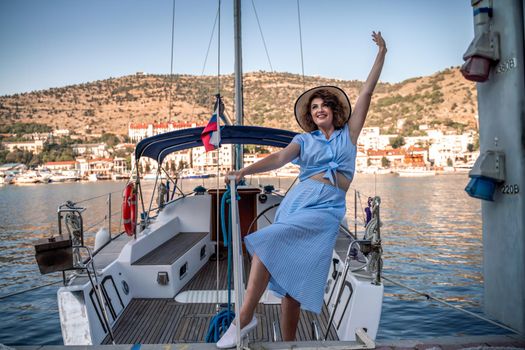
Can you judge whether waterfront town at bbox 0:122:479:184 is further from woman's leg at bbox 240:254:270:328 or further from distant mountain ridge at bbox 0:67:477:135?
woman's leg at bbox 240:254:270:328

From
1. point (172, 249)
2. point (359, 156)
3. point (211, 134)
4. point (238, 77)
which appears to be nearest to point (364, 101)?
point (211, 134)

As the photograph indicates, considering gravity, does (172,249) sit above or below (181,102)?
below

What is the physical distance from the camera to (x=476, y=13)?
2322mm

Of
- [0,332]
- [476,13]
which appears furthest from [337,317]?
[0,332]

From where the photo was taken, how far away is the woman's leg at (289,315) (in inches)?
91.2

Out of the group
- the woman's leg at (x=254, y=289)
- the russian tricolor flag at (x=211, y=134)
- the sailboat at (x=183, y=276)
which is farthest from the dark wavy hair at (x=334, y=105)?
the russian tricolor flag at (x=211, y=134)

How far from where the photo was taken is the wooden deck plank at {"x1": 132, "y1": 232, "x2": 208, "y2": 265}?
470 cm

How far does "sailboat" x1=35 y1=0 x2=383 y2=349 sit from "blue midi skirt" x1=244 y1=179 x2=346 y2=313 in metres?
0.14

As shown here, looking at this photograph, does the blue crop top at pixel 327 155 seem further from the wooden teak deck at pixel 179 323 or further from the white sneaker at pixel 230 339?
the wooden teak deck at pixel 179 323

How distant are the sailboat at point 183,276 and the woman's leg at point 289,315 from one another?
25 cm

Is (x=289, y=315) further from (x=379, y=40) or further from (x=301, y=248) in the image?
(x=379, y=40)

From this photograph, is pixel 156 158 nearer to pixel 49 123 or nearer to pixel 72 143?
pixel 72 143

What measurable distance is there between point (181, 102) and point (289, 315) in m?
127

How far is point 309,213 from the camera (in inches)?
87.0
